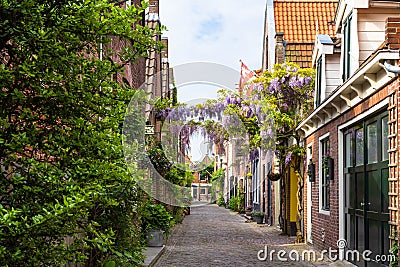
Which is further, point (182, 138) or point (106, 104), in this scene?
point (182, 138)

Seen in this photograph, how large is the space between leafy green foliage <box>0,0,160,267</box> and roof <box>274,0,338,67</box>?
700 inches

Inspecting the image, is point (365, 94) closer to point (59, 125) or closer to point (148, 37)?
point (148, 37)

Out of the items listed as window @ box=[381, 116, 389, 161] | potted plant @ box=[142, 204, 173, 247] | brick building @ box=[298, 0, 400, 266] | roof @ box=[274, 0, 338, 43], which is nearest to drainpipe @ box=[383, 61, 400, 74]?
brick building @ box=[298, 0, 400, 266]

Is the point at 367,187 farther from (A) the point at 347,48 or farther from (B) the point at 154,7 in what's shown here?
(B) the point at 154,7

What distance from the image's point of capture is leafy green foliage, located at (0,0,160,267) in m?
4.16

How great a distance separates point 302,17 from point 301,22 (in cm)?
44

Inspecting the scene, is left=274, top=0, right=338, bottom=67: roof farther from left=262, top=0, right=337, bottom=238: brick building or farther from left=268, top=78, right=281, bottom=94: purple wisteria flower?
left=268, top=78, right=281, bottom=94: purple wisteria flower

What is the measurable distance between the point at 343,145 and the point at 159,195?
1039 cm

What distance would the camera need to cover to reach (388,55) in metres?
7.73

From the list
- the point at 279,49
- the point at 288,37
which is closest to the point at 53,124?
the point at 279,49

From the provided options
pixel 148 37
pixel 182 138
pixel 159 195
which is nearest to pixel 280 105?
pixel 182 138

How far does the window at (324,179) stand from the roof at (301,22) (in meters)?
8.10

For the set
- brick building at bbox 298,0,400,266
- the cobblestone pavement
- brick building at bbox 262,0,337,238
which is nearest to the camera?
brick building at bbox 298,0,400,266

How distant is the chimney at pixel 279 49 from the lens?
22609 millimetres
